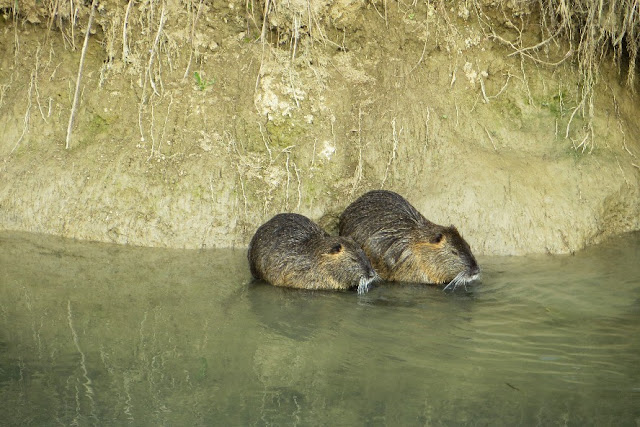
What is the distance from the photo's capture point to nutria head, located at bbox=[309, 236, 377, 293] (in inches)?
225

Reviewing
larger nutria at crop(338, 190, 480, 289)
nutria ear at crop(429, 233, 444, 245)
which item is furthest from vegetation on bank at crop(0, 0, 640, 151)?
nutria ear at crop(429, 233, 444, 245)

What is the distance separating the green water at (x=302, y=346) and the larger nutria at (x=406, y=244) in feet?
0.72

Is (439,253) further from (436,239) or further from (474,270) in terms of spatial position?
(474,270)

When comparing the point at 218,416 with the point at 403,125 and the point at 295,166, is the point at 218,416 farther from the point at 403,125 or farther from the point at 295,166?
the point at 403,125

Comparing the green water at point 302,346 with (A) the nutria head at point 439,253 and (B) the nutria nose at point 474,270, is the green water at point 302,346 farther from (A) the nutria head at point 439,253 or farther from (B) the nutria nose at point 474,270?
(A) the nutria head at point 439,253

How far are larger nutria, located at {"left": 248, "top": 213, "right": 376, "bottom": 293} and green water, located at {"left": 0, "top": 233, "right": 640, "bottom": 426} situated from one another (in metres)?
0.15

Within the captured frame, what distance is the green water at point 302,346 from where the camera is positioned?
3635mm

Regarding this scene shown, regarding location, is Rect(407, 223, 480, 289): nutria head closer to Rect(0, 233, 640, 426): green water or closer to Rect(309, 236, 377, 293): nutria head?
Rect(0, 233, 640, 426): green water

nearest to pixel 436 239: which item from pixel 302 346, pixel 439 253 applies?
pixel 439 253

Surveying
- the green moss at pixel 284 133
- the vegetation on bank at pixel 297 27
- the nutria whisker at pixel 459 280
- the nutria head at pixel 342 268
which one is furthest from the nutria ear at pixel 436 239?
the vegetation on bank at pixel 297 27

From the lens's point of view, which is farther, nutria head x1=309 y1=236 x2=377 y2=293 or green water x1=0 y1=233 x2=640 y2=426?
nutria head x1=309 y1=236 x2=377 y2=293

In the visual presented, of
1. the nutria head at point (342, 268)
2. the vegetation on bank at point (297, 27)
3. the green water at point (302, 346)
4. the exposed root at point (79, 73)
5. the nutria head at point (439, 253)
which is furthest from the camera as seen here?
the vegetation on bank at point (297, 27)

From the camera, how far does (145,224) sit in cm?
649

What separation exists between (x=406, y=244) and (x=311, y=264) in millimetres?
814
